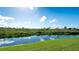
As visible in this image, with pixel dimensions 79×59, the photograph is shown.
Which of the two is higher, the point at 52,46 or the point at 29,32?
the point at 29,32

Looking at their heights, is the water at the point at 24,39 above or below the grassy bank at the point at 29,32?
below

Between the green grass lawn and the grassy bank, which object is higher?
the grassy bank

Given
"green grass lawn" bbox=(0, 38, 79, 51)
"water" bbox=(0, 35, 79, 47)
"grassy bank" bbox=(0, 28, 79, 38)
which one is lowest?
"green grass lawn" bbox=(0, 38, 79, 51)

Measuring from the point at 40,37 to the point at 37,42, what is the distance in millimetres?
62

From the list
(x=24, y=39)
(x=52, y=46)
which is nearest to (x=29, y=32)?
(x=24, y=39)

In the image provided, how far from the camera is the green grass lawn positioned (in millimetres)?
2652

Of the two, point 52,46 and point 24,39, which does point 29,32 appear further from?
point 52,46

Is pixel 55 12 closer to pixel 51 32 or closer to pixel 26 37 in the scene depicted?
pixel 51 32

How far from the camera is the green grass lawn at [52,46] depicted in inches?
104

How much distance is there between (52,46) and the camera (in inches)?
105

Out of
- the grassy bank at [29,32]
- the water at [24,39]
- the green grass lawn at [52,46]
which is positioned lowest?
the green grass lawn at [52,46]

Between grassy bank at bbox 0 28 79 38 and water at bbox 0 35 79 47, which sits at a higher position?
grassy bank at bbox 0 28 79 38

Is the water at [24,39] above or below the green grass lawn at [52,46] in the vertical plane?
above
